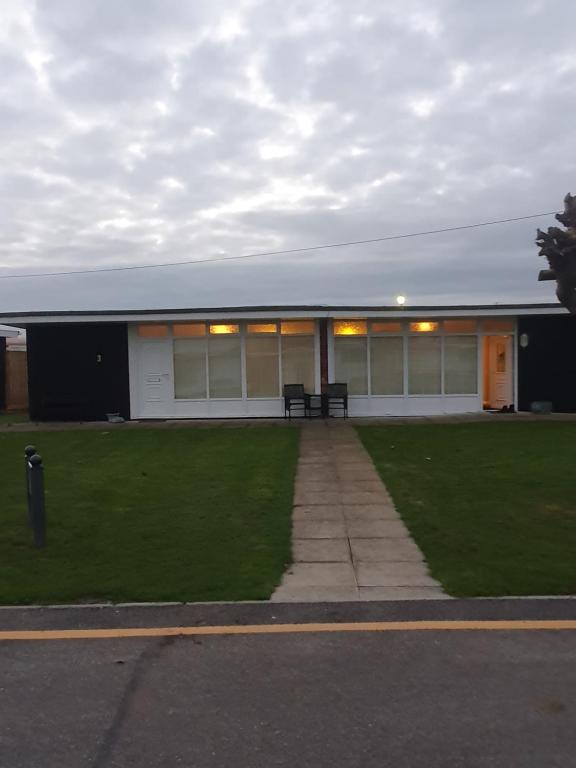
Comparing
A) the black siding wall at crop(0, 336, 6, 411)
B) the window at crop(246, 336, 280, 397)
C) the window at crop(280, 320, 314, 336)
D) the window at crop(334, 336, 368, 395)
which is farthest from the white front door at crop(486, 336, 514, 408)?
the black siding wall at crop(0, 336, 6, 411)

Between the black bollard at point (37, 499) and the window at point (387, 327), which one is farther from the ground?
the window at point (387, 327)

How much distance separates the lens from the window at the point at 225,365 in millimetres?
18391

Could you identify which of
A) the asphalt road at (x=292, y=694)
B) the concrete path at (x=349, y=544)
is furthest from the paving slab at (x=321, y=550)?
the asphalt road at (x=292, y=694)

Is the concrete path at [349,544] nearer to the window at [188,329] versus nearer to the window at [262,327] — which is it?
the window at [262,327]

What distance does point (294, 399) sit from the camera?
59.8 ft

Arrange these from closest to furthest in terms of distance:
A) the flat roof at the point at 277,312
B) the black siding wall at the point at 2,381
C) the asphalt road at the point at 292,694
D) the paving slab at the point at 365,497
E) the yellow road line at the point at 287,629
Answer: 1. the asphalt road at the point at 292,694
2. the yellow road line at the point at 287,629
3. the paving slab at the point at 365,497
4. the flat roof at the point at 277,312
5. the black siding wall at the point at 2,381

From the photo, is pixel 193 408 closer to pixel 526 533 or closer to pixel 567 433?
pixel 567 433

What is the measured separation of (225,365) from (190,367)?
3.12 feet

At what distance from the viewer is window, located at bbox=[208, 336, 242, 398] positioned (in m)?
18.4

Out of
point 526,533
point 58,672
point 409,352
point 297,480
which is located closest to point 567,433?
point 409,352

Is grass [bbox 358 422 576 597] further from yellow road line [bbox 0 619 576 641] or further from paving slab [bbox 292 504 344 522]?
paving slab [bbox 292 504 344 522]

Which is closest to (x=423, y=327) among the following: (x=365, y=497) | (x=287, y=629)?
(x=365, y=497)

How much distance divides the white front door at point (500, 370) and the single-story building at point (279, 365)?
68 mm

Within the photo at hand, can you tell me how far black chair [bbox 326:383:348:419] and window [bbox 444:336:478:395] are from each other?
9.46 ft
